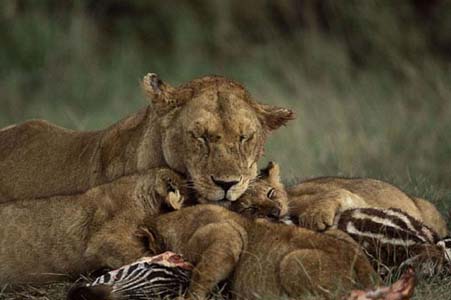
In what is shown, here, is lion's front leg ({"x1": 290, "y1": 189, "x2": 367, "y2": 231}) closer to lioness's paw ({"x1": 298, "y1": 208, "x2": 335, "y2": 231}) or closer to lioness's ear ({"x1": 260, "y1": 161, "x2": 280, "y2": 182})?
lioness's paw ({"x1": 298, "y1": 208, "x2": 335, "y2": 231})

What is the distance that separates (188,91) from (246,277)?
1.33 metres

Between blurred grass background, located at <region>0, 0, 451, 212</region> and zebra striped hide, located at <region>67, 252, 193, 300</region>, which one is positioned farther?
blurred grass background, located at <region>0, 0, 451, 212</region>

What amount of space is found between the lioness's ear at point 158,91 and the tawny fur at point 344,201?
0.89m

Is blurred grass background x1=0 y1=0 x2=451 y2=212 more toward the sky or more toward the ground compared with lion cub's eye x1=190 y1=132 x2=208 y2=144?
more toward the ground

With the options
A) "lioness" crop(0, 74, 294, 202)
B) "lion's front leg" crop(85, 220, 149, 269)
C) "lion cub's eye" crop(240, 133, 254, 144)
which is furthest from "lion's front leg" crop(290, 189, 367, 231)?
"lion's front leg" crop(85, 220, 149, 269)

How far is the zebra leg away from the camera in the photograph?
6.11 m

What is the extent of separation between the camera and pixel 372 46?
14.7 meters

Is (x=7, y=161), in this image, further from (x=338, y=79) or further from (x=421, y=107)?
(x=338, y=79)

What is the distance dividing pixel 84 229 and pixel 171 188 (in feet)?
1.61

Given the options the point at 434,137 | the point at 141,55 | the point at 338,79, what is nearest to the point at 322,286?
the point at 434,137

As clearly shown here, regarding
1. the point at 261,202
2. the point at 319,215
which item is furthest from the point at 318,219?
the point at 261,202

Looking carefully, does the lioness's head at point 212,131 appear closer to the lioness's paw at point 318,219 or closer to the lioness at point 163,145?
the lioness at point 163,145

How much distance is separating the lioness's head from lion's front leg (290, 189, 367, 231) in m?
0.41

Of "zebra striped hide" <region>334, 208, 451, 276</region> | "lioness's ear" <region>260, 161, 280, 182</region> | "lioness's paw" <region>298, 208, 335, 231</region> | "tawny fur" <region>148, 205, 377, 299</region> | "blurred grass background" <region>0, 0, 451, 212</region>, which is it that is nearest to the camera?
"tawny fur" <region>148, 205, 377, 299</region>
